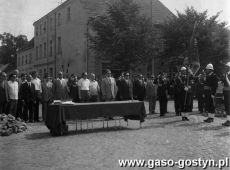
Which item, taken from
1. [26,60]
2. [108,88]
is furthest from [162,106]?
[26,60]

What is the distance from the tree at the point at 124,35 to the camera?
2973 cm

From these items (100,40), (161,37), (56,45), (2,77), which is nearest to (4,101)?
(2,77)

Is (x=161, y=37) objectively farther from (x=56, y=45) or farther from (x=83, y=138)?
(x=83, y=138)

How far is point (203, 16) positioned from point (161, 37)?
14.5 feet

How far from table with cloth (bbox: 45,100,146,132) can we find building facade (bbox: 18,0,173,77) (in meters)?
21.3

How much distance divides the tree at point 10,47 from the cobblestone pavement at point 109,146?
73.8 m

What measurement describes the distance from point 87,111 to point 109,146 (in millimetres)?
2548

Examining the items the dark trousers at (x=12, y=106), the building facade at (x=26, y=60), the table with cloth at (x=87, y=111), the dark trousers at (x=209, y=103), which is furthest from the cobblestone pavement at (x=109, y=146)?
the building facade at (x=26, y=60)

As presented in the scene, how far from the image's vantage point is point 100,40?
30.6m

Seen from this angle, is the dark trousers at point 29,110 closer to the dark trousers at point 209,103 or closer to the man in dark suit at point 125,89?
the man in dark suit at point 125,89

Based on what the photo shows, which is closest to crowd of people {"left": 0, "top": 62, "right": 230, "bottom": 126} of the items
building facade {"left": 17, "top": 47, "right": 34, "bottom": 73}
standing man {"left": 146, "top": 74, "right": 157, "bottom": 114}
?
standing man {"left": 146, "top": 74, "right": 157, "bottom": 114}

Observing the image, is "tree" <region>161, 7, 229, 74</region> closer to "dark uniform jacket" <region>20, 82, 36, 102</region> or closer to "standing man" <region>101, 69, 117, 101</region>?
"standing man" <region>101, 69, 117, 101</region>

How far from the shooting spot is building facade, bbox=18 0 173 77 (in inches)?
1414

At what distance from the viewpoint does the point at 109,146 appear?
28.2 feet
